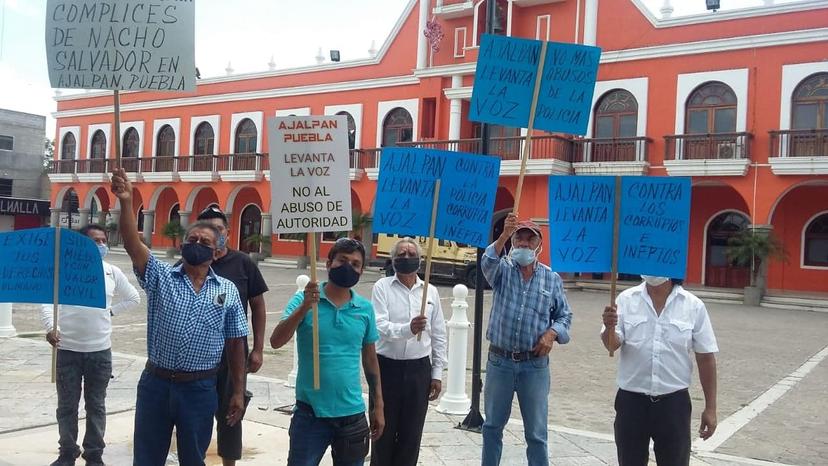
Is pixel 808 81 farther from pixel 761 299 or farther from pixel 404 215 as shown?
pixel 404 215

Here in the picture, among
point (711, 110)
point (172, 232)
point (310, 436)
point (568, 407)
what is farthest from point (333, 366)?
point (172, 232)

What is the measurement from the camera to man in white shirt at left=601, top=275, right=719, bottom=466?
3.88 m

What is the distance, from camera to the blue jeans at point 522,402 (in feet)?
14.7

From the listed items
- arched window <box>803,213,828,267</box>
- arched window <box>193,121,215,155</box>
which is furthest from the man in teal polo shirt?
arched window <box>193,121,215,155</box>

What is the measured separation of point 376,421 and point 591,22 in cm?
2246

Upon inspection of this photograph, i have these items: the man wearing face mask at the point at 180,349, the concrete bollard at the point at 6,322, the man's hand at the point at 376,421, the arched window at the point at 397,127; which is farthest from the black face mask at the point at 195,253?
the arched window at the point at 397,127

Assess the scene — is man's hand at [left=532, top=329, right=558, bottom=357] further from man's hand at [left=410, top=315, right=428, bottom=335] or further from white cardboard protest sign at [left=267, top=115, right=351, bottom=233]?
white cardboard protest sign at [left=267, top=115, right=351, bottom=233]

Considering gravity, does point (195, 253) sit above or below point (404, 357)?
above

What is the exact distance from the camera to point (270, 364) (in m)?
9.60

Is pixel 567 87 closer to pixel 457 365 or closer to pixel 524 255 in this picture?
pixel 524 255

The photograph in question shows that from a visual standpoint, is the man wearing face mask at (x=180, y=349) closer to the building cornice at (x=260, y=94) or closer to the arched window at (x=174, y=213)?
the building cornice at (x=260, y=94)

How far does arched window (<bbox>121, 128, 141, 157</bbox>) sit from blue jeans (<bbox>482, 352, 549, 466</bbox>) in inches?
1404

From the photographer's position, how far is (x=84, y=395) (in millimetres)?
4672

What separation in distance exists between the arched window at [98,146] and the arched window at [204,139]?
23.2 ft
